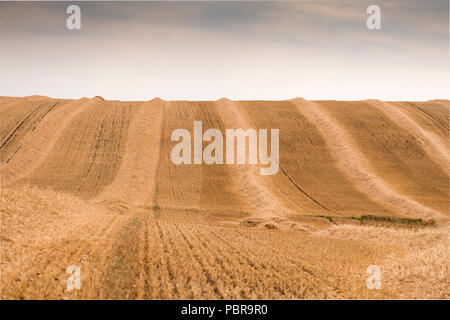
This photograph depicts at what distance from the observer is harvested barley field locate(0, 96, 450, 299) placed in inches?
412

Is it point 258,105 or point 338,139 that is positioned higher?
point 258,105

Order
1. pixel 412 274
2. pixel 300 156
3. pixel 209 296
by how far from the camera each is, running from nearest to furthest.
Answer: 1. pixel 209 296
2. pixel 412 274
3. pixel 300 156

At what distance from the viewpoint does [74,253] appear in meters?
12.2

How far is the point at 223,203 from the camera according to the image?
1238 inches

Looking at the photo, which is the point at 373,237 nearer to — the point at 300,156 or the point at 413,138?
the point at 300,156

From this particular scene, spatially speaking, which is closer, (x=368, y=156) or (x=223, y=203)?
(x=223, y=203)

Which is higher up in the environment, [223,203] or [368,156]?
[368,156]

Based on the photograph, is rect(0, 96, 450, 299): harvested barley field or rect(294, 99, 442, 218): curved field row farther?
rect(294, 99, 442, 218): curved field row

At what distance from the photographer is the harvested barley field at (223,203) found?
10.5 meters

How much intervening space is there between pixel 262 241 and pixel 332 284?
7.06 meters

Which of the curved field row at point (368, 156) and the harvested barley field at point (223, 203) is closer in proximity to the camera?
the harvested barley field at point (223, 203)

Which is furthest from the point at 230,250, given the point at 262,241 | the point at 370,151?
the point at 370,151

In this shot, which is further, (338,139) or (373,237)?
(338,139)
